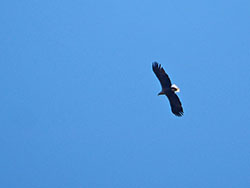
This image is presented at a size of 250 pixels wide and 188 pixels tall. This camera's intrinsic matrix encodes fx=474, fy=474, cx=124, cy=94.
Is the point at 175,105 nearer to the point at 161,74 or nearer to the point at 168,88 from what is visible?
the point at 168,88

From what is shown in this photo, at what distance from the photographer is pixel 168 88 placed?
20562 mm

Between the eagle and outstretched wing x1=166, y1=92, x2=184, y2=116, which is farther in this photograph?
outstretched wing x1=166, y1=92, x2=184, y2=116

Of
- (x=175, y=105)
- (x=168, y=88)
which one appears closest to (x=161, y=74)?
(x=168, y=88)

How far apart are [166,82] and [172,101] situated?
1.25 m

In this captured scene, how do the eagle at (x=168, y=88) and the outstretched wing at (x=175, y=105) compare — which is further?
the outstretched wing at (x=175, y=105)

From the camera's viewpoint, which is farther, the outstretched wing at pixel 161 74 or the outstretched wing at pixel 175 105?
the outstretched wing at pixel 175 105

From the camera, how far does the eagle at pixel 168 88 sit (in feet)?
64.4

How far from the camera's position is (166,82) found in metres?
20.3

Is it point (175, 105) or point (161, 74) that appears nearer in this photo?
point (161, 74)

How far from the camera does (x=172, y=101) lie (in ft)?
69.5

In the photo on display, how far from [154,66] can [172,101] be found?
2.31 m

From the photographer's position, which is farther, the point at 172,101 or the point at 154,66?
the point at 172,101

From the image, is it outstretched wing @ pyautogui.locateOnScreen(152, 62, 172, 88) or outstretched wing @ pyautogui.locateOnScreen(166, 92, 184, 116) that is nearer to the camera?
outstretched wing @ pyautogui.locateOnScreen(152, 62, 172, 88)

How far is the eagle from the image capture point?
19.6m
